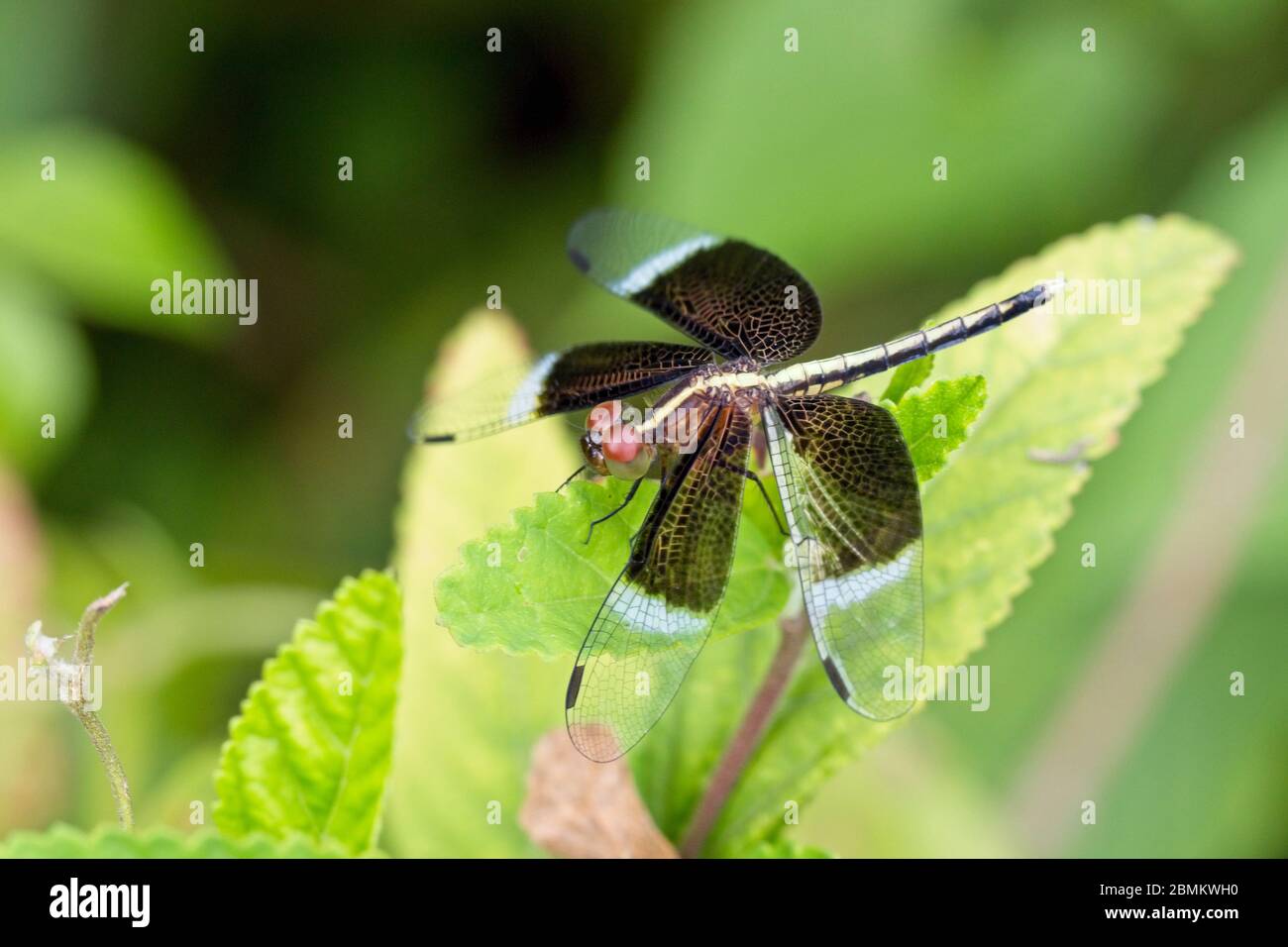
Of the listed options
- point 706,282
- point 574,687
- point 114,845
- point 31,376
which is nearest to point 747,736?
point 574,687

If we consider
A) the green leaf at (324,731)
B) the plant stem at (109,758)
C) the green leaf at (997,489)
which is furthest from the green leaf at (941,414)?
the plant stem at (109,758)

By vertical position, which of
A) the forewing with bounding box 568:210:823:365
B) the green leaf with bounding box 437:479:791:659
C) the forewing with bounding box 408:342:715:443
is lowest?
the green leaf with bounding box 437:479:791:659

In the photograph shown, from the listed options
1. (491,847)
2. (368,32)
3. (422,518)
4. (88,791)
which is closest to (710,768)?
(491,847)

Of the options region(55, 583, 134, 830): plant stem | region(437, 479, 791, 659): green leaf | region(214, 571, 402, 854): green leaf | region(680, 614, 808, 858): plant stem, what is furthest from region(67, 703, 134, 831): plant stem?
region(680, 614, 808, 858): plant stem

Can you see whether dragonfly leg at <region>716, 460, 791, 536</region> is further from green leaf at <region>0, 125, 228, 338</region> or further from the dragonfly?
green leaf at <region>0, 125, 228, 338</region>

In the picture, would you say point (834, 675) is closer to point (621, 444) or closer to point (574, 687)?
point (574, 687)

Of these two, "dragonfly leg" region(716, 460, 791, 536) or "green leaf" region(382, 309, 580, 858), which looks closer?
"dragonfly leg" region(716, 460, 791, 536)

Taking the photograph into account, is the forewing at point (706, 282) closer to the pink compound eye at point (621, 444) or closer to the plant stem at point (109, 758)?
the pink compound eye at point (621, 444)
